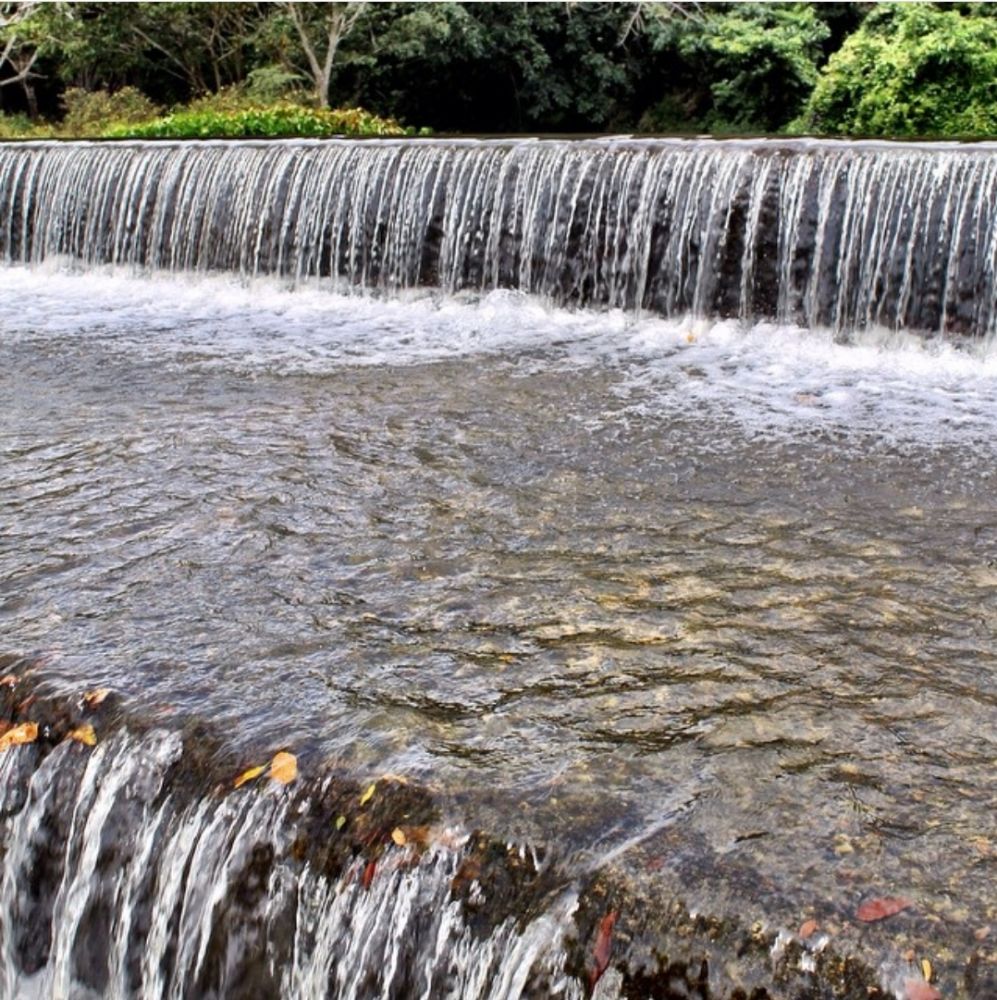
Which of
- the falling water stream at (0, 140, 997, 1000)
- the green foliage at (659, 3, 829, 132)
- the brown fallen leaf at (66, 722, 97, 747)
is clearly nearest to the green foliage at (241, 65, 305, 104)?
the green foliage at (659, 3, 829, 132)

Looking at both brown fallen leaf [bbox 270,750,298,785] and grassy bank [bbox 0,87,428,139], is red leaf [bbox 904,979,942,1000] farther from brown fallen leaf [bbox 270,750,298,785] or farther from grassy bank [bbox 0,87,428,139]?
grassy bank [bbox 0,87,428,139]

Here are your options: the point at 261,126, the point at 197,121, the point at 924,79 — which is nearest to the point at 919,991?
the point at 924,79

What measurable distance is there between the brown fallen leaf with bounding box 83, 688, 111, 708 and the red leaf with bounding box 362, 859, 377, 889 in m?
1.02

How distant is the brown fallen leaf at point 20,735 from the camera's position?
345 centimetres

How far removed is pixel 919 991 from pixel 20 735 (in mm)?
2324

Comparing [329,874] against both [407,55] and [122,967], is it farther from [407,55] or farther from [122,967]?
[407,55]

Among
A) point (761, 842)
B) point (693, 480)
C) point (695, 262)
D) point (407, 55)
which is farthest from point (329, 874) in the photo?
point (407, 55)

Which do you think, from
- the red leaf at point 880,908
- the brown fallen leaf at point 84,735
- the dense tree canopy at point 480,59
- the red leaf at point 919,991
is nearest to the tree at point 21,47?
the dense tree canopy at point 480,59

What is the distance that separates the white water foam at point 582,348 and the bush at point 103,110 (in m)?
12.4

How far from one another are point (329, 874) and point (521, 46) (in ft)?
75.6

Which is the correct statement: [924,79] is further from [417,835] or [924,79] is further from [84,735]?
[417,835]

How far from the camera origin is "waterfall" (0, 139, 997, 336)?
8.38 m

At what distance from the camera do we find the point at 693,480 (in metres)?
5.35

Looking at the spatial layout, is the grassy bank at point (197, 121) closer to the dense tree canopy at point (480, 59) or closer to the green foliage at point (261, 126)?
the green foliage at point (261, 126)
